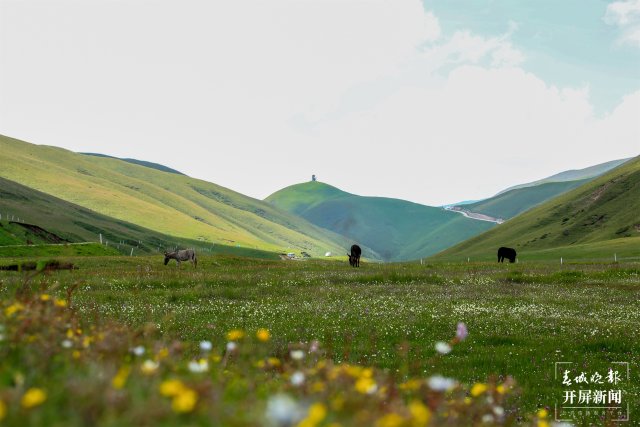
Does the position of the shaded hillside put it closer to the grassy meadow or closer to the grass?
the grass

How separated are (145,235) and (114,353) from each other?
199m

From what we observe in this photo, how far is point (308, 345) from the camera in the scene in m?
11.6

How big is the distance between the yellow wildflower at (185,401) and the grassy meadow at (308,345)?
0.02 meters

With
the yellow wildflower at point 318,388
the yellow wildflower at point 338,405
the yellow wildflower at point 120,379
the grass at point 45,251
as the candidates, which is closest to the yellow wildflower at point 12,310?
the yellow wildflower at point 120,379

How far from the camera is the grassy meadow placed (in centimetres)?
354

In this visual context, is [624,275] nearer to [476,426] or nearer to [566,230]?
[476,426]

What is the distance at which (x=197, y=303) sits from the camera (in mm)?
25609

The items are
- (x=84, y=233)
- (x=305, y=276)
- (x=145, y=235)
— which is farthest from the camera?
(x=145, y=235)

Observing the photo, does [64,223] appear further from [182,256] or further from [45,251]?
[182,256]

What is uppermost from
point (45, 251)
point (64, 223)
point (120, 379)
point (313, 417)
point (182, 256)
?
point (64, 223)

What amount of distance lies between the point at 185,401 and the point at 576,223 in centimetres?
17273

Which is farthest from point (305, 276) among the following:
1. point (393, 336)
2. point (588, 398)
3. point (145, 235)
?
point (145, 235)

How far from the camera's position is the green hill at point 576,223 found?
13743 cm

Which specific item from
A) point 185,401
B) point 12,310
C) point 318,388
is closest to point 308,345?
point 12,310
